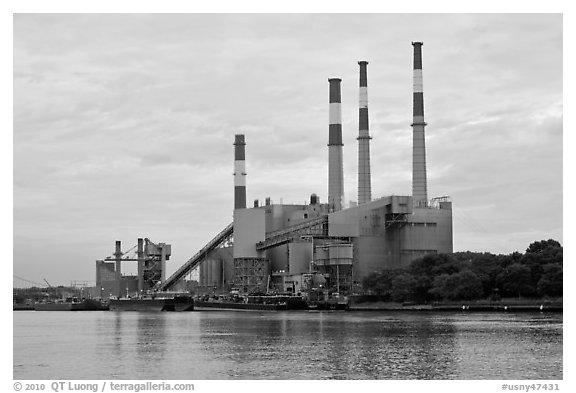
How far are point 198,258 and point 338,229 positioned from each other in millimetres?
27057

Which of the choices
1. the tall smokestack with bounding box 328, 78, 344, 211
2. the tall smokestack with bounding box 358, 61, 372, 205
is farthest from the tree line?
the tall smokestack with bounding box 328, 78, 344, 211

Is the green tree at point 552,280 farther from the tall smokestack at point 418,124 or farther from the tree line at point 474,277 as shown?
the tall smokestack at point 418,124

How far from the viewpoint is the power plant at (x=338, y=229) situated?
10038 centimetres

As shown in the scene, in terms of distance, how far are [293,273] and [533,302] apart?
27.7 metres

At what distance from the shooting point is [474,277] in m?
92.1

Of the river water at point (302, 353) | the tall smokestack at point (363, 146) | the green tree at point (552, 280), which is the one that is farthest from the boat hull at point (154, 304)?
the river water at point (302, 353)

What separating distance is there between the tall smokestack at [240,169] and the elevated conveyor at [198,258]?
4841 millimetres

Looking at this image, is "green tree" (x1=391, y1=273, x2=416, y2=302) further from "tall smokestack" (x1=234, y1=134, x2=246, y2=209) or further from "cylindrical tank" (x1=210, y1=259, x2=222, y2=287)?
"cylindrical tank" (x1=210, y1=259, x2=222, y2=287)

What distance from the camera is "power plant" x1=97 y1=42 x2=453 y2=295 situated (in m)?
100
